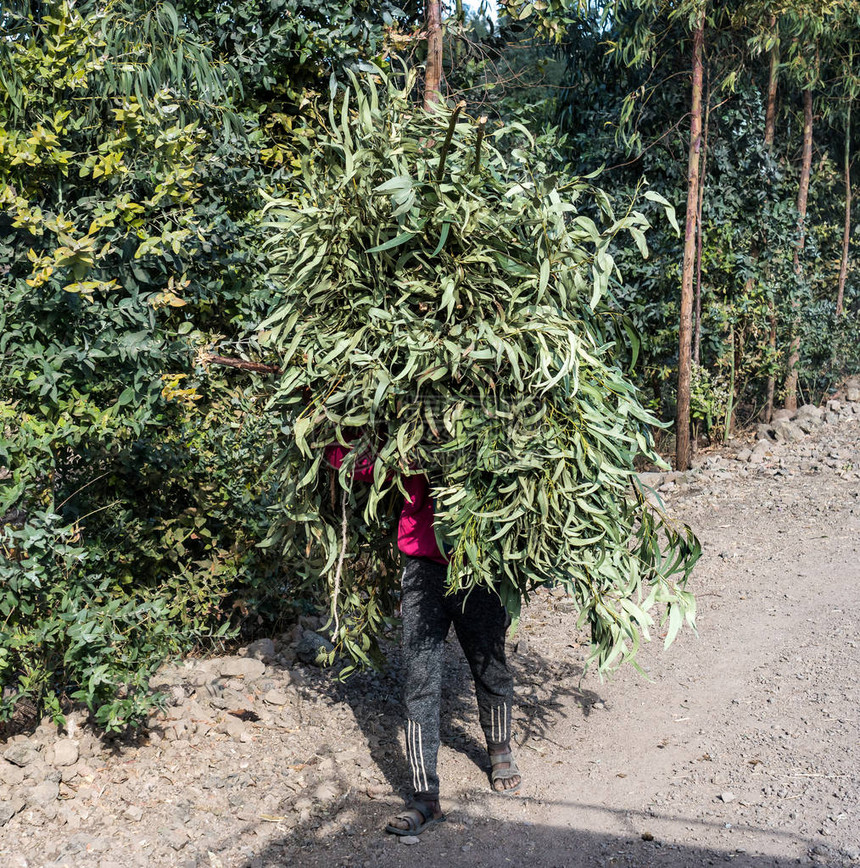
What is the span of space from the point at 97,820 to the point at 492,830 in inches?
59.5

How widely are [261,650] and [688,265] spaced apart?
20.3 feet

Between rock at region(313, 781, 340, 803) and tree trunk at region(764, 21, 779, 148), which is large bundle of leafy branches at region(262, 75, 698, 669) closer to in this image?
rock at region(313, 781, 340, 803)

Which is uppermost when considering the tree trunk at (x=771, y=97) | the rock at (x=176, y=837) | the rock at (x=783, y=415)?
the tree trunk at (x=771, y=97)

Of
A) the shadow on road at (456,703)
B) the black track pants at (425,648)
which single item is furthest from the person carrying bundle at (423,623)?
the shadow on road at (456,703)

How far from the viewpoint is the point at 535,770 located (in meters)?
3.90

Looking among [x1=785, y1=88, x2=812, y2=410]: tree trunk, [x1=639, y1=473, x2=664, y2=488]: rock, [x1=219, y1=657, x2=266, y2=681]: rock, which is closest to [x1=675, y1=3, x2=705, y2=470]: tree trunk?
[x1=639, y1=473, x2=664, y2=488]: rock

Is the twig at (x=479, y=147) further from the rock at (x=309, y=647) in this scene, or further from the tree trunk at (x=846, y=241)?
the tree trunk at (x=846, y=241)

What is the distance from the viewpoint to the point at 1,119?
3.34m

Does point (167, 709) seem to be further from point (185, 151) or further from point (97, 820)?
point (185, 151)

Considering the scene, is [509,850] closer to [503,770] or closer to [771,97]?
[503,770]

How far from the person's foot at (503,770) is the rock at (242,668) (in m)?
1.33

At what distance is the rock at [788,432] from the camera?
962 cm

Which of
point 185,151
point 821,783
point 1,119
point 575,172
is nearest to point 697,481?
point 575,172

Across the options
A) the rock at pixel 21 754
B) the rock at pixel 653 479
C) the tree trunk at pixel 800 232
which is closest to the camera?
the rock at pixel 21 754
